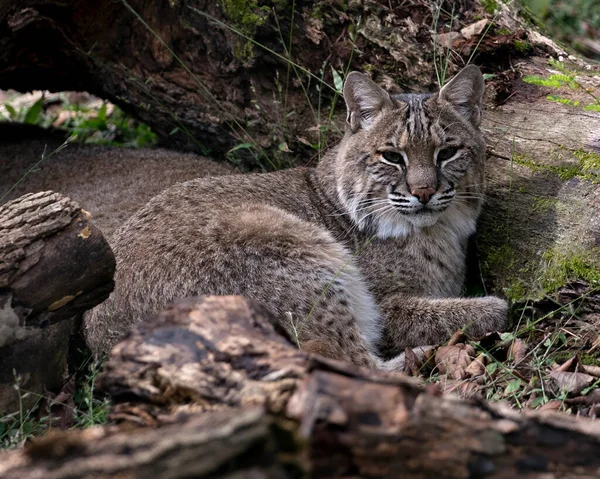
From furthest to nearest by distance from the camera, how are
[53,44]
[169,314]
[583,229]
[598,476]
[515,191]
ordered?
[53,44], [515,191], [583,229], [169,314], [598,476]

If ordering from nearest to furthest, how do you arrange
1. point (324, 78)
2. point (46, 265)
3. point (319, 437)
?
point (319, 437) → point (46, 265) → point (324, 78)

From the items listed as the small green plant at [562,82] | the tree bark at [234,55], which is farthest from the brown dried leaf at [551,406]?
the tree bark at [234,55]

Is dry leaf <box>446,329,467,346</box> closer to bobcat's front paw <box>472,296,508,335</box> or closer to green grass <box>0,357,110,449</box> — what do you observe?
bobcat's front paw <box>472,296,508,335</box>

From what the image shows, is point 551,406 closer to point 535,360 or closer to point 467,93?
point 535,360

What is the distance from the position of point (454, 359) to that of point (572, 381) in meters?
0.76

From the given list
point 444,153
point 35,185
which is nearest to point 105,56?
point 35,185

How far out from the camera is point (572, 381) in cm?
390

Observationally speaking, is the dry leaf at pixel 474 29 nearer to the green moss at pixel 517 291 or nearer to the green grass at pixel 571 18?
the green moss at pixel 517 291

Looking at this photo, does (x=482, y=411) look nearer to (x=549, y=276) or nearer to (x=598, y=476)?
(x=598, y=476)

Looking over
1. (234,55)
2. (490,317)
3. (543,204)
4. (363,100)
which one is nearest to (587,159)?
(543,204)

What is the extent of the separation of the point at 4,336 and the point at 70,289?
0.38 meters

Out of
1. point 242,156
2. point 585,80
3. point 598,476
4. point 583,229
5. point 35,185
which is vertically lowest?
point 35,185

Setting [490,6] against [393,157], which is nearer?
[393,157]

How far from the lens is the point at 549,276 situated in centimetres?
466
